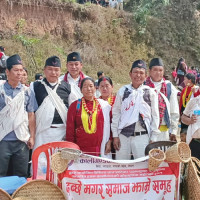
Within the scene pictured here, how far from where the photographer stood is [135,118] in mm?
3777

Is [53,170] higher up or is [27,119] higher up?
[27,119]

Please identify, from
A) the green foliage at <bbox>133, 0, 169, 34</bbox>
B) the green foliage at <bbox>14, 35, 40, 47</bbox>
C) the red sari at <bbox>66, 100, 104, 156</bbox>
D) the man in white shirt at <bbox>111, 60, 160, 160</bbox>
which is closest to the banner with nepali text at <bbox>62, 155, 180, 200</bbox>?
the man in white shirt at <bbox>111, 60, 160, 160</bbox>

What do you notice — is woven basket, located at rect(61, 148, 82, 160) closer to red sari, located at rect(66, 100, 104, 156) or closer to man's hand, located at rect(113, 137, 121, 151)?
red sari, located at rect(66, 100, 104, 156)

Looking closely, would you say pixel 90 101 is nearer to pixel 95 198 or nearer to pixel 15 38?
pixel 95 198

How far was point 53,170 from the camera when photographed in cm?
294

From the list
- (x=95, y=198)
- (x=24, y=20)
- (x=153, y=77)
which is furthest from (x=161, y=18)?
(x=95, y=198)

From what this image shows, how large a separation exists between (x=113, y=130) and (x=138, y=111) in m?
0.42

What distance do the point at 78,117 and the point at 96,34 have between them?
588 inches

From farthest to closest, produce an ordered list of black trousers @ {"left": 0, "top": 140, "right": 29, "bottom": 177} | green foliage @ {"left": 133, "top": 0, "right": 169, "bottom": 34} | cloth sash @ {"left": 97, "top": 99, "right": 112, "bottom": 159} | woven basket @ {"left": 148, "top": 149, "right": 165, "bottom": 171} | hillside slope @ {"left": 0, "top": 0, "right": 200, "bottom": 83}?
green foliage @ {"left": 133, "top": 0, "right": 169, "bottom": 34} < hillside slope @ {"left": 0, "top": 0, "right": 200, "bottom": 83} < cloth sash @ {"left": 97, "top": 99, "right": 112, "bottom": 159} < black trousers @ {"left": 0, "top": 140, "right": 29, "bottom": 177} < woven basket @ {"left": 148, "top": 149, "right": 165, "bottom": 171}

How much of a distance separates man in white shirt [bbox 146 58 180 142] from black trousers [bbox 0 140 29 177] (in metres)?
1.84

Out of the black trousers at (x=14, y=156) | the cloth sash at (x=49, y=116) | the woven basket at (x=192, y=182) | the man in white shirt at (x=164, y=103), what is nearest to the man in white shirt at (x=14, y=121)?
the black trousers at (x=14, y=156)

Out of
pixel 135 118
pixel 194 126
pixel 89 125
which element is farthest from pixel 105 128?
pixel 194 126

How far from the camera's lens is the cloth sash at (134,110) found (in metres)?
3.80

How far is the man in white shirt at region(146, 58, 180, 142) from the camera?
4.14 m
